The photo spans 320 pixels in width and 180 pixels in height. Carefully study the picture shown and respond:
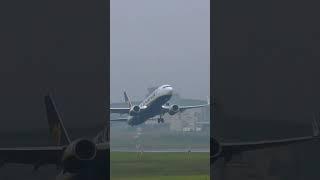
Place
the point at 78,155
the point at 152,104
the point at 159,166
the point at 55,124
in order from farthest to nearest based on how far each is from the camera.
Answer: the point at 152,104
the point at 159,166
the point at 78,155
the point at 55,124

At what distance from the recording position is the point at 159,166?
9.33 meters

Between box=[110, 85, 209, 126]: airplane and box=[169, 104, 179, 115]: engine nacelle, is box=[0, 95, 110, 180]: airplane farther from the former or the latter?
box=[169, 104, 179, 115]: engine nacelle

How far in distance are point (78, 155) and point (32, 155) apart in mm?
585

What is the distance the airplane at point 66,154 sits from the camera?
655cm

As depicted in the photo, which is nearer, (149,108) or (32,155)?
(32,155)

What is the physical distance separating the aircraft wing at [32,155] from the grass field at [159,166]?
2.37ft

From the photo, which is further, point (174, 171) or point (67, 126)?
point (174, 171)
